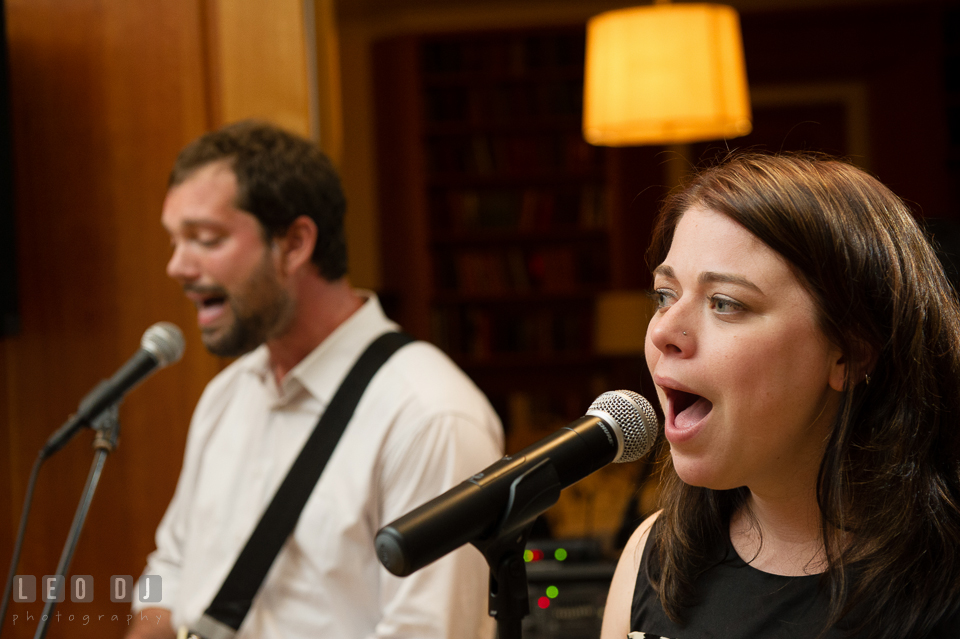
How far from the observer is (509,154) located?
18.8 feet

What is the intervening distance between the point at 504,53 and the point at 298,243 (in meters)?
4.20

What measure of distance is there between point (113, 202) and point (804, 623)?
1.74 m

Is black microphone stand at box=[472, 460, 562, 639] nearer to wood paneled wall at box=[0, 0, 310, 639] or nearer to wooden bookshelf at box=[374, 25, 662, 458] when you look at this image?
wood paneled wall at box=[0, 0, 310, 639]

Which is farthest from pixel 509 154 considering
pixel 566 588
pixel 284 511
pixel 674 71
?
pixel 284 511

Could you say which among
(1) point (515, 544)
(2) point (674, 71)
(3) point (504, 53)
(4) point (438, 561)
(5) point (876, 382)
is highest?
(3) point (504, 53)

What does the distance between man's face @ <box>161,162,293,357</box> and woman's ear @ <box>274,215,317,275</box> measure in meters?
0.05

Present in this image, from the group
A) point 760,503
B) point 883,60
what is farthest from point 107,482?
point 883,60

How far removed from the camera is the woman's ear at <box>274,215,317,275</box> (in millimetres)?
1756

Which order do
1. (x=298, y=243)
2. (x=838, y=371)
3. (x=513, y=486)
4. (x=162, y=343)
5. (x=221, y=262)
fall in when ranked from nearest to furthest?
(x=513, y=486) → (x=838, y=371) → (x=162, y=343) → (x=221, y=262) → (x=298, y=243)

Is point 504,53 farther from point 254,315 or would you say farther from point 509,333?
point 254,315

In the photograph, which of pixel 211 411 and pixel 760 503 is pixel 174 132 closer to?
pixel 211 411

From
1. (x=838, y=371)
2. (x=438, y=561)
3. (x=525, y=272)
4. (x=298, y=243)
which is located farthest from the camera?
(x=525, y=272)

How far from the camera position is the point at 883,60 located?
542 centimetres

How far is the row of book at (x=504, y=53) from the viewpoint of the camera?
18.4 ft
